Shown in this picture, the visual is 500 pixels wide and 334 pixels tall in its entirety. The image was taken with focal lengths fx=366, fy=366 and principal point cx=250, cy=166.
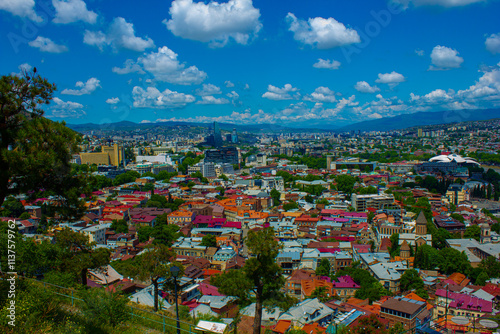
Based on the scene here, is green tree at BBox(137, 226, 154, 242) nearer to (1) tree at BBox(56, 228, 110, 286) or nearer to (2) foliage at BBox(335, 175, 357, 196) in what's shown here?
(1) tree at BBox(56, 228, 110, 286)

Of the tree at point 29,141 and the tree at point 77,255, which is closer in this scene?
the tree at point 29,141

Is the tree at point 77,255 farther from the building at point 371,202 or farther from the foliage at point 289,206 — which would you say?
the building at point 371,202

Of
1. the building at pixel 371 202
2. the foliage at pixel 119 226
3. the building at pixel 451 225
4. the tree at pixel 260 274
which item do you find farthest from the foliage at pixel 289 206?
the tree at pixel 260 274

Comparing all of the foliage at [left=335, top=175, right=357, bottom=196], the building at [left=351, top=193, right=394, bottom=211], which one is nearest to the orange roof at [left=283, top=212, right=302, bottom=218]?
the building at [left=351, top=193, right=394, bottom=211]

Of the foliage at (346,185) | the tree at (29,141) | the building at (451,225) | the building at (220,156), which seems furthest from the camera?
the building at (220,156)

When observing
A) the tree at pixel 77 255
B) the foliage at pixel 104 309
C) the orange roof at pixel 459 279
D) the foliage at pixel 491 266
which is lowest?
the orange roof at pixel 459 279

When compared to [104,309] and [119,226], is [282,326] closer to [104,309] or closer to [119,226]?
[104,309]
